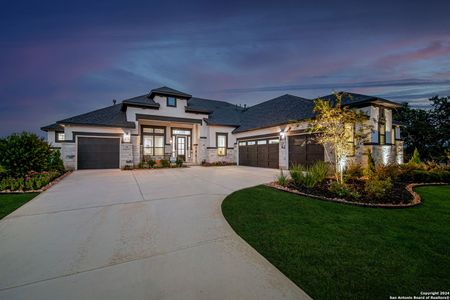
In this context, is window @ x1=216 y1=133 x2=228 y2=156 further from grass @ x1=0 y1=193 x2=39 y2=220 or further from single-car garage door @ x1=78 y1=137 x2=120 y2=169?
grass @ x1=0 y1=193 x2=39 y2=220

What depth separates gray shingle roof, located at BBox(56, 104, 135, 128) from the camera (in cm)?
1323

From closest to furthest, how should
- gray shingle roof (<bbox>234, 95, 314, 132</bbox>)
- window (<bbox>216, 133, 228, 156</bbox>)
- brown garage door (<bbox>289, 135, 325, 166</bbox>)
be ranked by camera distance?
brown garage door (<bbox>289, 135, 325, 166</bbox>) < gray shingle roof (<bbox>234, 95, 314, 132</bbox>) < window (<bbox>216, 133, 228, 156</bbox>)

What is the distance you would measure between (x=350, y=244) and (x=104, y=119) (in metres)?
16.6

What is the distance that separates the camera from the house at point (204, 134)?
37.2 ft

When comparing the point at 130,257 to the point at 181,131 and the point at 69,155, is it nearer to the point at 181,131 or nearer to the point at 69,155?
the point at 69,155

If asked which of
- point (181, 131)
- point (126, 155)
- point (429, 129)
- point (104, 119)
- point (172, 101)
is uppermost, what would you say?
point (172, 101)

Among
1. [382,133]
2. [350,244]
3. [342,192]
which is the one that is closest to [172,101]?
[342,192]

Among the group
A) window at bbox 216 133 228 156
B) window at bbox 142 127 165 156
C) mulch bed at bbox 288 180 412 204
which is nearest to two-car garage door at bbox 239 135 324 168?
window at bbox 216 133 228 156

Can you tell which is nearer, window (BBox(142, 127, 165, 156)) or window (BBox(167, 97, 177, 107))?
window (BBox(167, 97, 177, 107))

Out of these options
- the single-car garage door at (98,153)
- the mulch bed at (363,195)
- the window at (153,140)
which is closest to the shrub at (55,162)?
the single-car garage door at (98,153)

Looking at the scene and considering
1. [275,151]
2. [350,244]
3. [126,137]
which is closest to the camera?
[350,244]

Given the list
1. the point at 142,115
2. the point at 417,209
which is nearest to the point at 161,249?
the point at 417,209

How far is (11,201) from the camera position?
16.5ft

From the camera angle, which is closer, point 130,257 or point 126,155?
point 130,257
